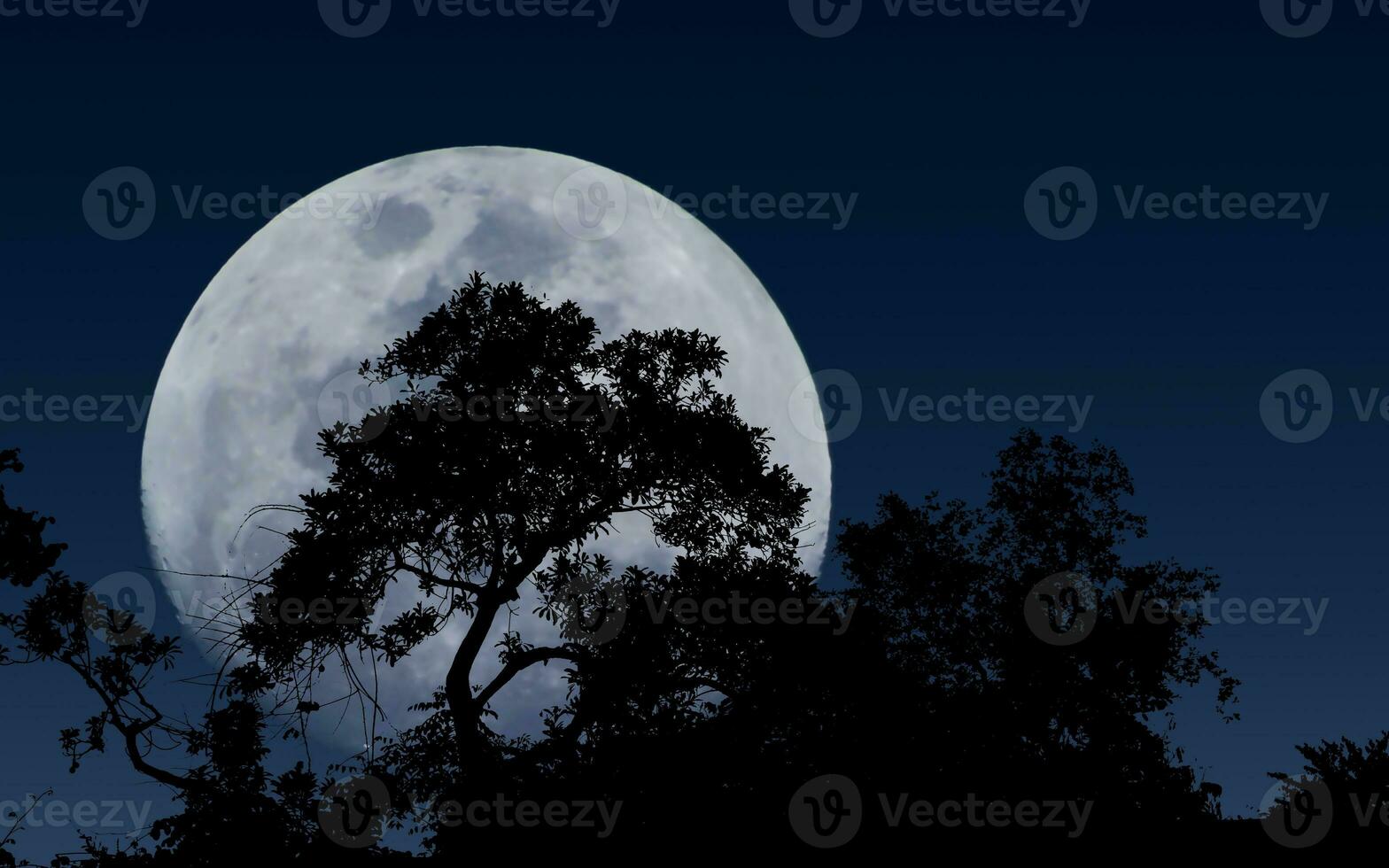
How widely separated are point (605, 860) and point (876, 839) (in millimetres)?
3924

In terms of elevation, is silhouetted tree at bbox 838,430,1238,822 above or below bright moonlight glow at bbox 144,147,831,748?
below

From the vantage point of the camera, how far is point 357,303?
2788cm

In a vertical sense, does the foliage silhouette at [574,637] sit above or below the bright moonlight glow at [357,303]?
below

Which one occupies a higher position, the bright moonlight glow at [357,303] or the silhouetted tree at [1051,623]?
the bright moonlight glow at [357,303]

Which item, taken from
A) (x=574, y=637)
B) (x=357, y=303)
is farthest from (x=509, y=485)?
(x=357, y=303)

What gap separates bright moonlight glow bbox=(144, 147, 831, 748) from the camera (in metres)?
27.0

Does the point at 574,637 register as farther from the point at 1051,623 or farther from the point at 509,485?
the point at 1051,623

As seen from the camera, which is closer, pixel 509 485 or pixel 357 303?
pixel 509 485

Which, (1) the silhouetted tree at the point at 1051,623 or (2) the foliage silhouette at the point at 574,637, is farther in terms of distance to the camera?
(1) the silhouetted tree at the point at 1051,623

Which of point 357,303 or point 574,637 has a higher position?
point 357,303

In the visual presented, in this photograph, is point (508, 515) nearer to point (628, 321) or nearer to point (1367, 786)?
point (628, 321)

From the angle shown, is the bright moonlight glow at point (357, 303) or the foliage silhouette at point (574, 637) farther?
the bright moonlight glow at point (357, 303)

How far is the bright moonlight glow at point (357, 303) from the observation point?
2697 centimetres

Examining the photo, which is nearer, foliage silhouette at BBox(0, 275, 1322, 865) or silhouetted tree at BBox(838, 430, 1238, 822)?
foliage silhouette at BBox(0, 275, 1322, 865)
